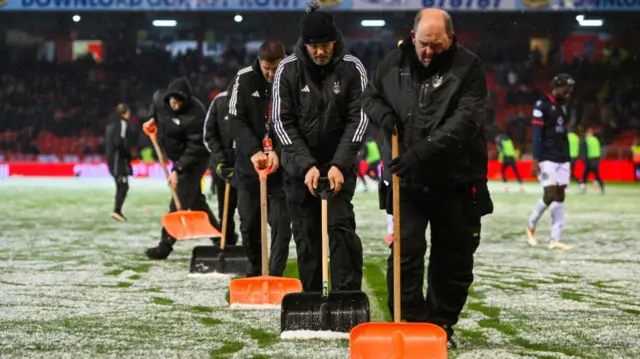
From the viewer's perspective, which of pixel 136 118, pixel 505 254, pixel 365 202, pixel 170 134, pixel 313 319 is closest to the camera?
pixel 313 319

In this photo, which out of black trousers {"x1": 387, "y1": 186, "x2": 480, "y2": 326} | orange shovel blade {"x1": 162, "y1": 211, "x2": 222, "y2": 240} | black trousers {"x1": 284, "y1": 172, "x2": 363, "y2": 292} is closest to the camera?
black trousers {"x1": 387, "y1": 186, "x2": 480, "y2": 326}

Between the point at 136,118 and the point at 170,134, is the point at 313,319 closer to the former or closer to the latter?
the point at 170,134

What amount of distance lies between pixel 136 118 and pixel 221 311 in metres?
36.5

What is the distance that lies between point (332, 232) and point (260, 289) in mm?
942

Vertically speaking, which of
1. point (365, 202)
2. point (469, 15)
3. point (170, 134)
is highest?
point (469, 15)

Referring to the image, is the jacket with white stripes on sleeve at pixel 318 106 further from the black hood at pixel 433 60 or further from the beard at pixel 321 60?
the black hood at pixel 433 60

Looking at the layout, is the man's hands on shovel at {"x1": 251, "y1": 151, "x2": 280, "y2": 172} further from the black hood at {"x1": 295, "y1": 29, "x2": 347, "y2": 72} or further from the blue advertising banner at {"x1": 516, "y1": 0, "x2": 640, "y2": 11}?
the blue advertising banner at {"x1": 516, "y1": 0, "x2": 640, "y2": 11}

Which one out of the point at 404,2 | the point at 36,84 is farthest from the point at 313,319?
the point at 36,84

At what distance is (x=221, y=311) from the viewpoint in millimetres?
7418

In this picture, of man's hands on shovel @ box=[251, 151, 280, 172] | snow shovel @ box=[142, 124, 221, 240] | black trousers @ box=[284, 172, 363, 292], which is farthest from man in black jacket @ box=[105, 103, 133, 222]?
black trousers @ box=[284, 172, 363, 292]

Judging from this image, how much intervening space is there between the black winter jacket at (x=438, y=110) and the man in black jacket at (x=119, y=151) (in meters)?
12.1

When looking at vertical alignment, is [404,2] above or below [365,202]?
above

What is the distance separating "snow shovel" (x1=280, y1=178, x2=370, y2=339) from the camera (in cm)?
624

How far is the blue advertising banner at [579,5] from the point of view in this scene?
123ft
